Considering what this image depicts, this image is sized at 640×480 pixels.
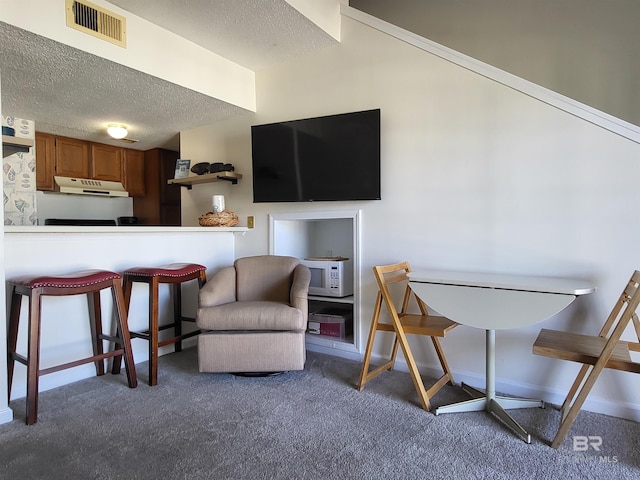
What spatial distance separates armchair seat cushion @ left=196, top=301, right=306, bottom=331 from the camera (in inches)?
95.0

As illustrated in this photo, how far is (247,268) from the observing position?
9.70 feet

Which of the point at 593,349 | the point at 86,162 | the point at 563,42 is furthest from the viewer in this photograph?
the point at 86,162

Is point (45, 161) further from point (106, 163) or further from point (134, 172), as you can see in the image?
point (134, 172)

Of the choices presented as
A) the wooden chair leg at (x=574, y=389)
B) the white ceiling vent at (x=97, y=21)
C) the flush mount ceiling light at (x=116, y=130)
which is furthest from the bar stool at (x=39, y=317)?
the wooden chair leg at (x=574, y=389)

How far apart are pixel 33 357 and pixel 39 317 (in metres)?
0.20

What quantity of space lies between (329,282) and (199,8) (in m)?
2.04

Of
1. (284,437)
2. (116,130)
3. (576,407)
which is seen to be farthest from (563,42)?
(116,130)

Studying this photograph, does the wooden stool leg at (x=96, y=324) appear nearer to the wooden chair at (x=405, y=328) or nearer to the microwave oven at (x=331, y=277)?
the microwave oven at (x=331, y=277)

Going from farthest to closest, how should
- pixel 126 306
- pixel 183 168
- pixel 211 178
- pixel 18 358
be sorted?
pixel 183 168
pixel 211 178
pixel 126 306
pixel 18 358

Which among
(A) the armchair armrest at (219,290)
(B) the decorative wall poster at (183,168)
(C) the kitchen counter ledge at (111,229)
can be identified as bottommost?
(A) the armchair armrest at (219,290)

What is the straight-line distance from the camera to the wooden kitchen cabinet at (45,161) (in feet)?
13.3

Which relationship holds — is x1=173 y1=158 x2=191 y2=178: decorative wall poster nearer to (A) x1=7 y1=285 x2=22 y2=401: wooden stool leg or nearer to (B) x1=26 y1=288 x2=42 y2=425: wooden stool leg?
(A) x1=7 y1=285 x2=22 y2=401: wooden stool leg

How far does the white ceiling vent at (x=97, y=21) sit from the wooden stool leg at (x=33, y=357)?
1491 millimetres

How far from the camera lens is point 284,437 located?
1795mm
